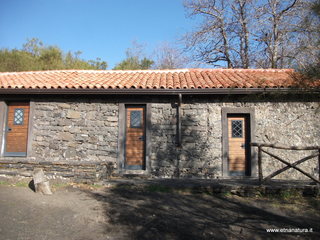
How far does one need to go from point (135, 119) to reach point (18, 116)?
3680 mm

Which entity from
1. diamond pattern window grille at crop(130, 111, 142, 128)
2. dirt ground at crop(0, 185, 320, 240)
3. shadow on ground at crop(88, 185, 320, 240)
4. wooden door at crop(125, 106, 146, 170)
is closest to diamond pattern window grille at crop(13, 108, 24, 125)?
dirt ground at crop(0, 185, 320, 240)

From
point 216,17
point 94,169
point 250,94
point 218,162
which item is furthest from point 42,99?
point 216,17

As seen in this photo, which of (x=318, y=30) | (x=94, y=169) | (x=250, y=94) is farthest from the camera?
(x=250, y=94)

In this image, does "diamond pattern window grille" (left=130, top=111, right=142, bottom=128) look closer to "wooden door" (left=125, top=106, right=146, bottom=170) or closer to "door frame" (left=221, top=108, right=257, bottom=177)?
"wooden door" (left=125, top=106, right=146, bottom=170)

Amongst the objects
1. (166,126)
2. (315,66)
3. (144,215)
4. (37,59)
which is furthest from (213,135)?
(37,59)

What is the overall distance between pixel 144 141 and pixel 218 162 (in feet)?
7.16

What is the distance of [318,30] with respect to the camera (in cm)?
393

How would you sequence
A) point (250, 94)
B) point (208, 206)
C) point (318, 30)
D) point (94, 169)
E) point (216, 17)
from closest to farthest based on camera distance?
point (318, 30), point (208, 206), point (94, 169), point (250, 94), point (216, 17)

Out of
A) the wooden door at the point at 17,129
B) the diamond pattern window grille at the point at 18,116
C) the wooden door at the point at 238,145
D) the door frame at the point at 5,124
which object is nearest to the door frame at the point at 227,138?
the wooden door at the point at 238,145

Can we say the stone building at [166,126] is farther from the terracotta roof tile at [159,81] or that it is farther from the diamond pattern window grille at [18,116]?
the diamond pattern window grille at [18,116]

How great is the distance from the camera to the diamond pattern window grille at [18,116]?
296 inches

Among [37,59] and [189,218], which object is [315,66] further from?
[37,59]

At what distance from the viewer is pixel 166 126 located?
6953 millimetres

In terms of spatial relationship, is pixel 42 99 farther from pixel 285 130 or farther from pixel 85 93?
pixel 285 130
